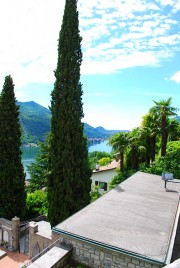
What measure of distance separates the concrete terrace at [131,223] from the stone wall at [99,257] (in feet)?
0.92

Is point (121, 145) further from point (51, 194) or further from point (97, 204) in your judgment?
point (97, 204)

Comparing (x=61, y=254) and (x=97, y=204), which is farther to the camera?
(x=97, y=204)

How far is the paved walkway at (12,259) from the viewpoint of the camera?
1411 cm

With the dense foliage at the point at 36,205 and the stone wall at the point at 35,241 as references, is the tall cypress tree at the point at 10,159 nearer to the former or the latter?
the dense foliage at the point at 36,205

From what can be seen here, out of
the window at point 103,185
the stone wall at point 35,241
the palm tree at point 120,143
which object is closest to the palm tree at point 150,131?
the palm tree at point 120,143

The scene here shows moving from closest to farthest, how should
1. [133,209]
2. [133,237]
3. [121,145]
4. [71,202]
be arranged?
1. [133,237]
2. [133,209]
3. [71,202]
4. [121,145]

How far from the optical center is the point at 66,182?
16297 millimetres

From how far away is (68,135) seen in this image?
16406mm

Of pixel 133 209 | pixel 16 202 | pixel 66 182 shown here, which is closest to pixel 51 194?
pixel 66 182

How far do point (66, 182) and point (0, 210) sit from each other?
6.07 meters

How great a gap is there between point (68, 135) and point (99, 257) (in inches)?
402

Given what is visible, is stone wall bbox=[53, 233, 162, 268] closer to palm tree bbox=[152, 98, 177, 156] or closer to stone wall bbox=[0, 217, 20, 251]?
stone wall bbox=[0, 217, 20, 251]

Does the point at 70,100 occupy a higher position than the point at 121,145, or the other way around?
the point at 70,100

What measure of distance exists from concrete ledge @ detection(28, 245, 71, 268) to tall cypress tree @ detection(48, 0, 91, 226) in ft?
29.5
